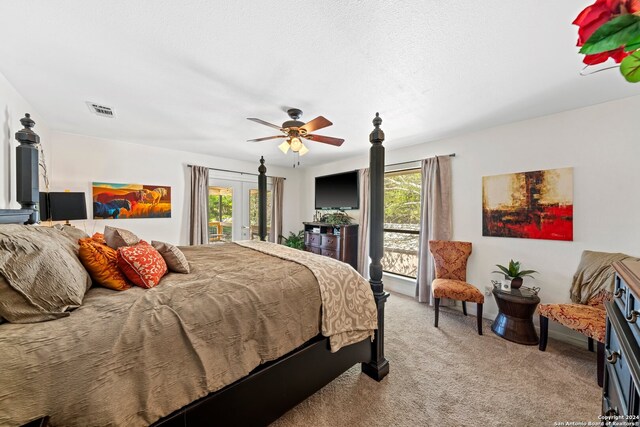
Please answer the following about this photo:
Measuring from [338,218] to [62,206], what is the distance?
155 inches

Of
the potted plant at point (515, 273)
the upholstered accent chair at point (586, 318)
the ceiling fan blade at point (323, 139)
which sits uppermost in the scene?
the ceiling fan blade at point (323, 139)

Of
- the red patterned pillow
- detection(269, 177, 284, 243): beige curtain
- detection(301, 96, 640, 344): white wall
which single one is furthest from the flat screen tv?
the red patterned pillow

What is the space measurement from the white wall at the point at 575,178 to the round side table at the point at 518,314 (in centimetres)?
40

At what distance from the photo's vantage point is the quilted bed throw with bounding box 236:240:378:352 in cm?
181

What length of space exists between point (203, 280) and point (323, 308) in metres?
0.85

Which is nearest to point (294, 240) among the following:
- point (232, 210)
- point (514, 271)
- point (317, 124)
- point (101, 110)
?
point (232, 210)

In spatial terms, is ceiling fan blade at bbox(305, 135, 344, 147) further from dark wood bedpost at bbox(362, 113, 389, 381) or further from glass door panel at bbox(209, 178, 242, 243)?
glass door panel at bbox(209, 178, 242, 243)

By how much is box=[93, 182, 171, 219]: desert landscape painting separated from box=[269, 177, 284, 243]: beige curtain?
211 centimetres

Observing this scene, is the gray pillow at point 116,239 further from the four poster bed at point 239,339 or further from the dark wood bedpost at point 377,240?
A: the dark wood bedpost at point 377,240

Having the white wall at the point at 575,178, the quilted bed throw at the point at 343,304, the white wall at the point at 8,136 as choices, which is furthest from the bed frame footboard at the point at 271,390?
the white wall at the point at 8,136

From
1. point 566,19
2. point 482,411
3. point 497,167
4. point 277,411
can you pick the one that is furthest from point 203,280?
point 497,167

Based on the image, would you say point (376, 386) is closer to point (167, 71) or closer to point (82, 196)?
point (167, 71)

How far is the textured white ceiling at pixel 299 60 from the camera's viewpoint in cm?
139

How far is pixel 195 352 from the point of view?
1233mm
